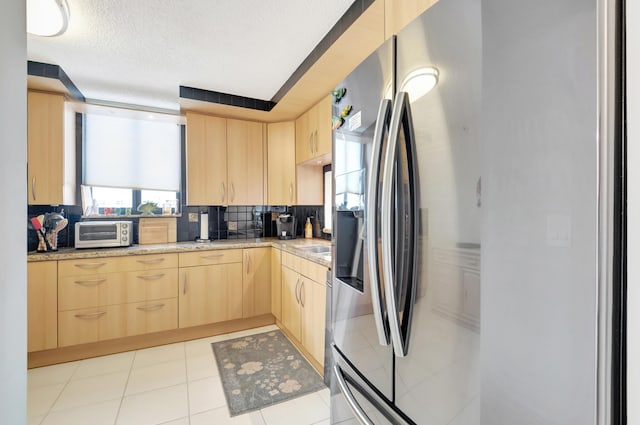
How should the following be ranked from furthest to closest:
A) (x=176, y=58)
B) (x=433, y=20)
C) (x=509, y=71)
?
(x=176, y=58)
(x=433, y=20)
(x=509, y=71)

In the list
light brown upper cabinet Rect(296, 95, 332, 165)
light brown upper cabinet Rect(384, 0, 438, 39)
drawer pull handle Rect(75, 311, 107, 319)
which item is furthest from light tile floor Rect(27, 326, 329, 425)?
light brown upper cabinet Rect(384, 0, 438, 39)

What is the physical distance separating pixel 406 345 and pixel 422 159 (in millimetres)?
524

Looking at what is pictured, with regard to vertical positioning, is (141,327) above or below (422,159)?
below

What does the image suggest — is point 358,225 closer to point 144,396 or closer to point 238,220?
point 144,396

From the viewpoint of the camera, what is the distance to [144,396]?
1.92 meters

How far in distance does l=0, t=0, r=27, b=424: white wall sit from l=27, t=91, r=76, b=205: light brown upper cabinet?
8.07 ft

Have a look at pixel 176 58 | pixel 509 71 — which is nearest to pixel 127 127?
pixel 176 58

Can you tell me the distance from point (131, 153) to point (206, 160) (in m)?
0.85

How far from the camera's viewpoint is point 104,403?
186cm

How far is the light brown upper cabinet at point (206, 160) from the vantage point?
9.94ft

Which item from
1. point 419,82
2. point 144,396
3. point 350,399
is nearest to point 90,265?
point 144,396

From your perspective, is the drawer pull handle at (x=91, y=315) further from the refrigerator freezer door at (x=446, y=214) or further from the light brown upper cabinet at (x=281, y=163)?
the refrigerator freezer door at (x=446, y=214)

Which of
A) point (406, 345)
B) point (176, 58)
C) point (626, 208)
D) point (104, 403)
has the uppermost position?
point (176, 58)

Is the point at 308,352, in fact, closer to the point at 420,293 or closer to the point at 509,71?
the point at 420,293
